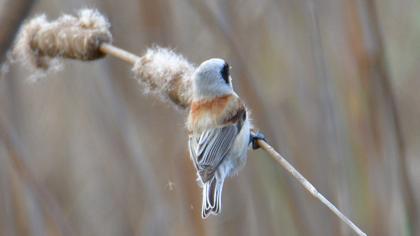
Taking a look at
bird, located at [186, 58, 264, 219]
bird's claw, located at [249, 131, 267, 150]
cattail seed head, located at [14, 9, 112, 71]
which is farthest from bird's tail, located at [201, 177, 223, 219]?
cattail seed head, located at [14, 9, 112, 71]

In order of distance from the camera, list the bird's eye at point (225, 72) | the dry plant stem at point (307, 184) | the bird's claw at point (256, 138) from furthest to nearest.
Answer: the bird's eye at point (225, 72) → the bird's claw at point (256, 138) → the dry plant stem at point (307, 184)

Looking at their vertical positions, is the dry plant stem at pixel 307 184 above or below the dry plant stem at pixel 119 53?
below

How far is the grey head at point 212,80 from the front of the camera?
2.39 meters

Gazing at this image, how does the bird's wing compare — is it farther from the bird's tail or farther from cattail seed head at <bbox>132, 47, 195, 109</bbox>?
cattail seed head at <bbox>132, 47, 195, 109</bbox>

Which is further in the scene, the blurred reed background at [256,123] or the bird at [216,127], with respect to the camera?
the bird at [216,127]

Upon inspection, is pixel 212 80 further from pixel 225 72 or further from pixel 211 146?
pixel 211 146

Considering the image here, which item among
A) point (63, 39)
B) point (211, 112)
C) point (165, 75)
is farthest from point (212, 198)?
point (63, 39)

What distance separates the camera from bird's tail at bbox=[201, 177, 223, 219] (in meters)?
2.07

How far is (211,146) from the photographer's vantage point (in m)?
2.46

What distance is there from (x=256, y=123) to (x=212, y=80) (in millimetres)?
211

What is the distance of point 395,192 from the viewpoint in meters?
2.26

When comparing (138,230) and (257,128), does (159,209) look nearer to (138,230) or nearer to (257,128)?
(138,230)

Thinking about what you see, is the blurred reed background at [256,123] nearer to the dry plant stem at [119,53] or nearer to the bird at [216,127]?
the bird at [216,127]

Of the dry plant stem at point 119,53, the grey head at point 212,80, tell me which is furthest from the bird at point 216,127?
the dry plant stem at point 119,53
